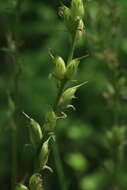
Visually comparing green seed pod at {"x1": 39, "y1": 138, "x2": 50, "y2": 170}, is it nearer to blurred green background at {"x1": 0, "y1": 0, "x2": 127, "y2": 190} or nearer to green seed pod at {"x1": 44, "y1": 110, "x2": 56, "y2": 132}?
green seed pod at {"x1": 44, "y1": 110, "x2": 56, "y2": 132}

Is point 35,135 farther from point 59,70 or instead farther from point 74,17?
point 74,17

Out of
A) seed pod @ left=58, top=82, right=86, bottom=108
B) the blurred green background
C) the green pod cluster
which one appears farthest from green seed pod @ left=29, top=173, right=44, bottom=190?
the blurred green background

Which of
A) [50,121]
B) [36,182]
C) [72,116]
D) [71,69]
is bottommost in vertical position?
[72,116]

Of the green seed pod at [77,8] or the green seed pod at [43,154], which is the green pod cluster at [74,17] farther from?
the green seed pod at [43,154]

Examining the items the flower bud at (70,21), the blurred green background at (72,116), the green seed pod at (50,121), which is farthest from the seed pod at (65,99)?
the blurred green background at (72,116)

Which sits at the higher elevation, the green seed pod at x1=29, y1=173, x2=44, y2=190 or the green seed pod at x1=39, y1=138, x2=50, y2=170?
the green seed pod at x1=39, y1=138, x2=50, y2=170

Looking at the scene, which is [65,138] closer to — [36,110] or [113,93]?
[36,110]

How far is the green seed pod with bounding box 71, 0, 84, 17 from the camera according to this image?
98 cm

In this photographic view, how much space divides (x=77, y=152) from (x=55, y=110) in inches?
91.7

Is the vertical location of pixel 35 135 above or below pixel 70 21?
below

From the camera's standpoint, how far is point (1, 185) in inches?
133

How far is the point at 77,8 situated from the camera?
981mm

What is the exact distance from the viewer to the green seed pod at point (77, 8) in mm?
980

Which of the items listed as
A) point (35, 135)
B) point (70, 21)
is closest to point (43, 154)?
point (35, 135)
